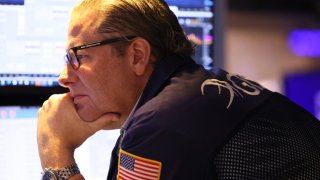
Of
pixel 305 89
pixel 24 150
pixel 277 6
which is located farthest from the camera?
pixel 277 6

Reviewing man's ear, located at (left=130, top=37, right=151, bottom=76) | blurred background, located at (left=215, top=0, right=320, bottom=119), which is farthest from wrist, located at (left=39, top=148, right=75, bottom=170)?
blurred background, located at (left=215, top=0, right=320, bottom=119)

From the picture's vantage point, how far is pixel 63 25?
5.56ft

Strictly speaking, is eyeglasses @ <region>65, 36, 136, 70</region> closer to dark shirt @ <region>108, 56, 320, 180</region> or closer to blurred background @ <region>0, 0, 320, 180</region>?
dark shirt @ <region>108, 56, 320, 180</region>

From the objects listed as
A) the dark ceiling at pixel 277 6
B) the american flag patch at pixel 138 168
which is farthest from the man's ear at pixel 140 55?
the dark ceiling at pixel 277 6

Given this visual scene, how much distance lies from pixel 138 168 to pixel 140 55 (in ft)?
1.06

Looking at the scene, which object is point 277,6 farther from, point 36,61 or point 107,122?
point 107,122

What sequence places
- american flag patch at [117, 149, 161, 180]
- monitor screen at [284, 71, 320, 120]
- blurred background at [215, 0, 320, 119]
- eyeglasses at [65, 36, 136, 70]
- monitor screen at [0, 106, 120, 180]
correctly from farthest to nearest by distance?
blurred background at [215, 0, 320, 119], monitor screen at [284, 71, 320, 120], monitor screen at [0, 106, 120, 180], eyeglasses at [65, 36, 136, 70], american flag patch at [117, 149, 161, 180]

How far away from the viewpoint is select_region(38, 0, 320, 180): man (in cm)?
116

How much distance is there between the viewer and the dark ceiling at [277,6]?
7066 mm

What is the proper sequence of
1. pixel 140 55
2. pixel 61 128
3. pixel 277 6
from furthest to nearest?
pixel 277 6 → pixel 61 128 → pixel 140 55

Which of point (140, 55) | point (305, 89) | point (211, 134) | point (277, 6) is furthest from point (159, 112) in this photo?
point (277, 6)

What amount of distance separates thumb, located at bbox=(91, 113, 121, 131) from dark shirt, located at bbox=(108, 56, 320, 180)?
133 mm

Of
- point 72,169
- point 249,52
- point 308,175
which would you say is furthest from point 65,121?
point 249,52

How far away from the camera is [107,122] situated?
4.83ft
